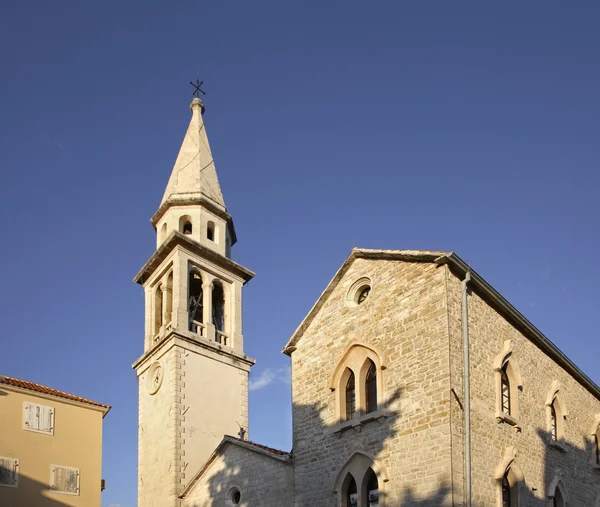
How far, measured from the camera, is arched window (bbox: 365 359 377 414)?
64.0 ft

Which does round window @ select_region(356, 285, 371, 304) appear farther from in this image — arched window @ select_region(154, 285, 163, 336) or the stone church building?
arched window @ select_region(154, 285, 163, 336)

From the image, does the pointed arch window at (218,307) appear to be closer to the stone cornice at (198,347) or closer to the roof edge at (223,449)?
the stone cornice at (198,347)

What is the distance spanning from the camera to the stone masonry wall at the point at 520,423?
1762 cm

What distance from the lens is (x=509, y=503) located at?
18.5 metres

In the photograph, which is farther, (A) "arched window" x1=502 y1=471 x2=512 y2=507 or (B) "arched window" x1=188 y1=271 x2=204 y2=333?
(B) "arched window" x1=188 y1=271 x2=204 y2=333

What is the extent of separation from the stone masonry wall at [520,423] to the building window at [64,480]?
12673mm

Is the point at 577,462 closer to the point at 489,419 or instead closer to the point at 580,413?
the point at 580,413

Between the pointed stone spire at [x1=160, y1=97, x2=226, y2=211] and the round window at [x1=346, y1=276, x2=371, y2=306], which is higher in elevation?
the pointed stone spire at [x1=160, y1=97, x2=226, y2=211]

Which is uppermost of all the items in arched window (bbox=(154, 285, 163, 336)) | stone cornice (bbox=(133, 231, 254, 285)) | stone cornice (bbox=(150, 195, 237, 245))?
stone cornice (bbox=(150, 195, 237, 245))

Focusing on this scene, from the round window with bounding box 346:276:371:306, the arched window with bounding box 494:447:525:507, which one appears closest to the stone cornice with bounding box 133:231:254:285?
the round window with bounding box 346:276:371:306

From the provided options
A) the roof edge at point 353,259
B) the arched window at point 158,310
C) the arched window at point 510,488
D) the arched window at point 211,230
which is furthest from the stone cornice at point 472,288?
the arched window at point 211,230

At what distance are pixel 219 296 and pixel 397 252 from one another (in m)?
13.9

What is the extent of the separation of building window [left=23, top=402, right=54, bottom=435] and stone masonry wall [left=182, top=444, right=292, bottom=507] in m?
5.12

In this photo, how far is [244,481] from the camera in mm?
22438
